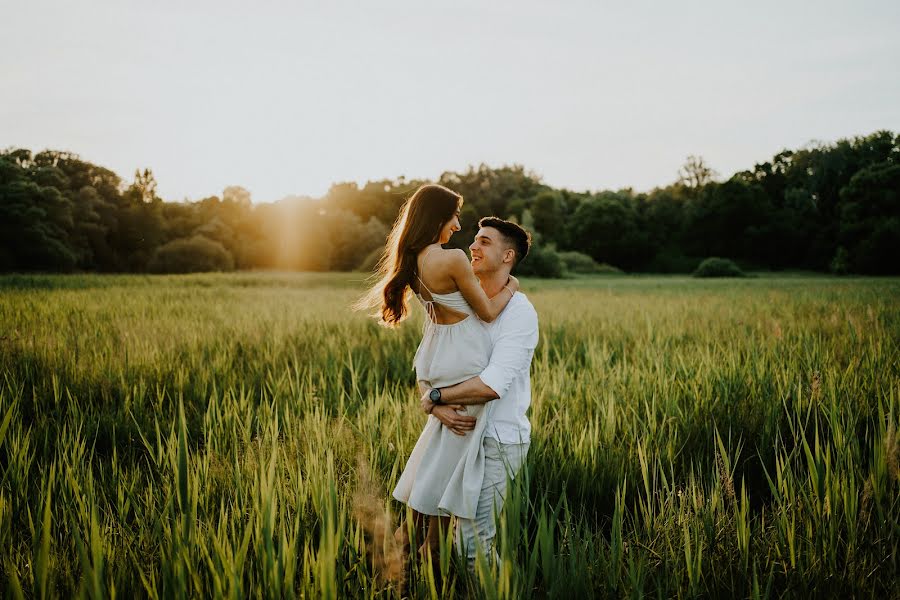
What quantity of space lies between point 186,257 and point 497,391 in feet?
129

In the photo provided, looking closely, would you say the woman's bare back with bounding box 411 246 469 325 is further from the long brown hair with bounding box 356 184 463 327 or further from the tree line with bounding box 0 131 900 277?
the tree line with bounding box 0 131 900 277

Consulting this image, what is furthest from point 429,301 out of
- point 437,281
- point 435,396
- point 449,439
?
point 449,439

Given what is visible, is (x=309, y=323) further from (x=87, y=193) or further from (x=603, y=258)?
(x=603, y=258)

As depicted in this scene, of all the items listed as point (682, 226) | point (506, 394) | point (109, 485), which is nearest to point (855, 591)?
point (506, 394)

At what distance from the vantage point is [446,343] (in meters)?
1.99

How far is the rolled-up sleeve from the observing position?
1.86 metres

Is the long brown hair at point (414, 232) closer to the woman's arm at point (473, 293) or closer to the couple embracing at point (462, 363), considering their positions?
the couple embracing at point (462, 363)

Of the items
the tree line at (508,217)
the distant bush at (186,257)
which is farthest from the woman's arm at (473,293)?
the distant bush at (186,257)

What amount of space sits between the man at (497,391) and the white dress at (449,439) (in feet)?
0.15

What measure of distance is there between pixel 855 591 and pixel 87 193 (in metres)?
42.2

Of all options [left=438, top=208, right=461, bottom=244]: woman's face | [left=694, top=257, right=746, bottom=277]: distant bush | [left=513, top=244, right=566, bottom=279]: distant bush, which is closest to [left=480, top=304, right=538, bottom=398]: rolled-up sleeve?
[left=438, top=208, right=461, bottom=244]: woman's face

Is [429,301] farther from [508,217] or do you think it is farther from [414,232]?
[508,217]

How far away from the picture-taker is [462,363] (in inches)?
75.7

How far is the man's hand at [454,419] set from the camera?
73.4 inches
